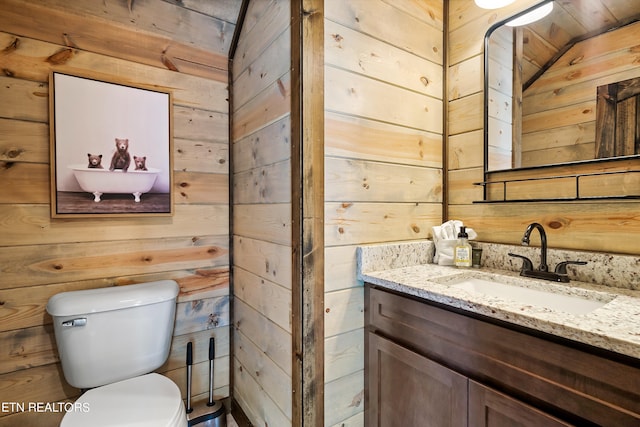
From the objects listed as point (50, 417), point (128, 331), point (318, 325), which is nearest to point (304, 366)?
point (318, 325)

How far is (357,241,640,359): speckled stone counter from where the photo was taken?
0.65 m

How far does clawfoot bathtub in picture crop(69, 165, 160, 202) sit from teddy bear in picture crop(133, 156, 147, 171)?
1cm

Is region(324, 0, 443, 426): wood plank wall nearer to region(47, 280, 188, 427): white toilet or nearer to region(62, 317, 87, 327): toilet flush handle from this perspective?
region(47, 280, 188, 427): white toilet

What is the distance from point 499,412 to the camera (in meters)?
0.79

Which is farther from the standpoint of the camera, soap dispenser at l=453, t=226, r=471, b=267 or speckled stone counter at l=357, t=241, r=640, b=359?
soap dispenser at l=453, t=226, r=471, b=267

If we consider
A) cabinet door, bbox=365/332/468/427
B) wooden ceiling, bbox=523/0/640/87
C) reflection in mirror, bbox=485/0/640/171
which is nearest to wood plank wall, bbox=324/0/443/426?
cabinet door, bbox=365/332/468/427

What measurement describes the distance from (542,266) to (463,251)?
0.27 metres

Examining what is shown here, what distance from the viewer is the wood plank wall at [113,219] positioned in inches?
48.5

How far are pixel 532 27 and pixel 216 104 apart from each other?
149cm

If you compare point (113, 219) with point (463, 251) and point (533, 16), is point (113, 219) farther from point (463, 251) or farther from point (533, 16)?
point (533, 16)

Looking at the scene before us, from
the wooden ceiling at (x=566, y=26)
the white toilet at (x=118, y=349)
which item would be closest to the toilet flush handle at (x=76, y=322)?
the white toilet at (x=118, y=349)

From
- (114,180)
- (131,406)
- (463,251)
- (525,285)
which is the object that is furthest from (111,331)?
(525,285)

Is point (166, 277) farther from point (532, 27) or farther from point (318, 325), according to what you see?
point (532, 27)

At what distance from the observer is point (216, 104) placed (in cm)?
165
